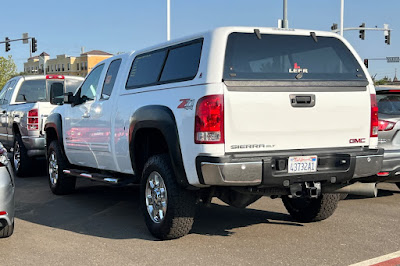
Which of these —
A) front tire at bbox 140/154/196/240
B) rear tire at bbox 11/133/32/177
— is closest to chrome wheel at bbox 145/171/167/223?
front tire at bbox 140/154/196/240

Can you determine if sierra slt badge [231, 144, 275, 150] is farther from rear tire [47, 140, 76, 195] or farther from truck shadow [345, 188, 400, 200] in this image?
rear tire [47, 140, 76, 195]

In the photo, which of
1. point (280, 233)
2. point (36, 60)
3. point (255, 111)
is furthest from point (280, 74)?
point (36, 60)

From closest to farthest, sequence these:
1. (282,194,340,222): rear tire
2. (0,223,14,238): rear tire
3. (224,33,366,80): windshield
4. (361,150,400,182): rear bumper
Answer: (224,33,366,80): windshield
(0,223,14,238): rear tire
(282,194,340,222): rear tire
(361,150,400,182): rear bumper

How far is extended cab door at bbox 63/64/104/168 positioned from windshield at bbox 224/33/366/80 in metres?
2.79

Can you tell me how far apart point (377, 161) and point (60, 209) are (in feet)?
14.0

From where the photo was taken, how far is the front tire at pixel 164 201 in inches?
210

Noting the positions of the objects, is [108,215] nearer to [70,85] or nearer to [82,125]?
[82,125]

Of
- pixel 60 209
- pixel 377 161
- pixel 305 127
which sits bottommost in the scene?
pixel 60 209

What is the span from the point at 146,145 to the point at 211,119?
144 centimetres

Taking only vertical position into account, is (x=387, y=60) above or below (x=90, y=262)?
above

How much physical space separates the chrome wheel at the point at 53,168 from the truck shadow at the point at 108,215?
0.25 m

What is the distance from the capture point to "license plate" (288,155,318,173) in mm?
5004

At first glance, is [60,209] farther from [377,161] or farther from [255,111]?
[377,161]

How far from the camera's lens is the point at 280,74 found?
5168mm
